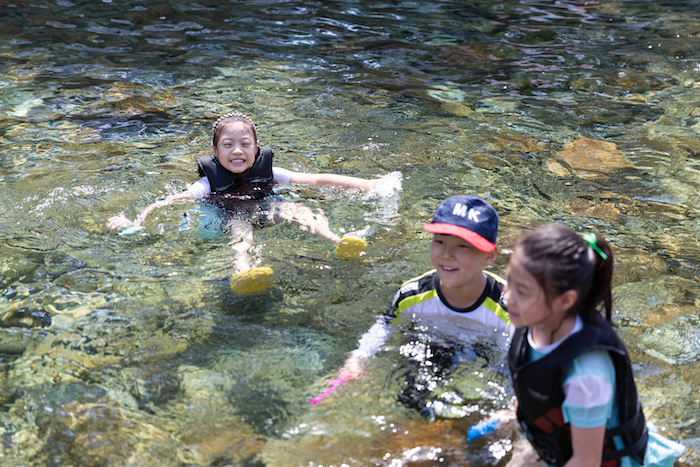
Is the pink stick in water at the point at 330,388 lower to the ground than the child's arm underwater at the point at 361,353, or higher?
lower

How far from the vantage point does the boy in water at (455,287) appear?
9.96ft

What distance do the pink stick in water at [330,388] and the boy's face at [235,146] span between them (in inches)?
95.5

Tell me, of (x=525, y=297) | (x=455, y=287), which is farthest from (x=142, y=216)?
(x=525, y=297)

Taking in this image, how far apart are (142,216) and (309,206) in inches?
52.6

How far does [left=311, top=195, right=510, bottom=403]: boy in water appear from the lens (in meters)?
3.04

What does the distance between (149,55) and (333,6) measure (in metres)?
4.38

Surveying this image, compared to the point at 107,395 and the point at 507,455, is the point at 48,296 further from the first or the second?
the point at 507,455

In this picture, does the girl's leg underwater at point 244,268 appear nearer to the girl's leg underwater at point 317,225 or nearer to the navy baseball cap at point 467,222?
the girl's leg underwater at point 317,225

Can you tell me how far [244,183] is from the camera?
208 inches

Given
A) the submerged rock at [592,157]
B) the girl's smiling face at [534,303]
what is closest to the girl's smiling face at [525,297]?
the girl's smiling face at [534,303]

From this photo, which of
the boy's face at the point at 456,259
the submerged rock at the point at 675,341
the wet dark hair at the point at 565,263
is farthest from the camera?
the submerged rock at the point at 675,341

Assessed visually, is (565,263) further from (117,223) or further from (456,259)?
(117,223)

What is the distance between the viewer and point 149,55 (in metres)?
9.61

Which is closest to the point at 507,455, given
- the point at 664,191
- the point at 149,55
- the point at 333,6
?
the point at 664,191
